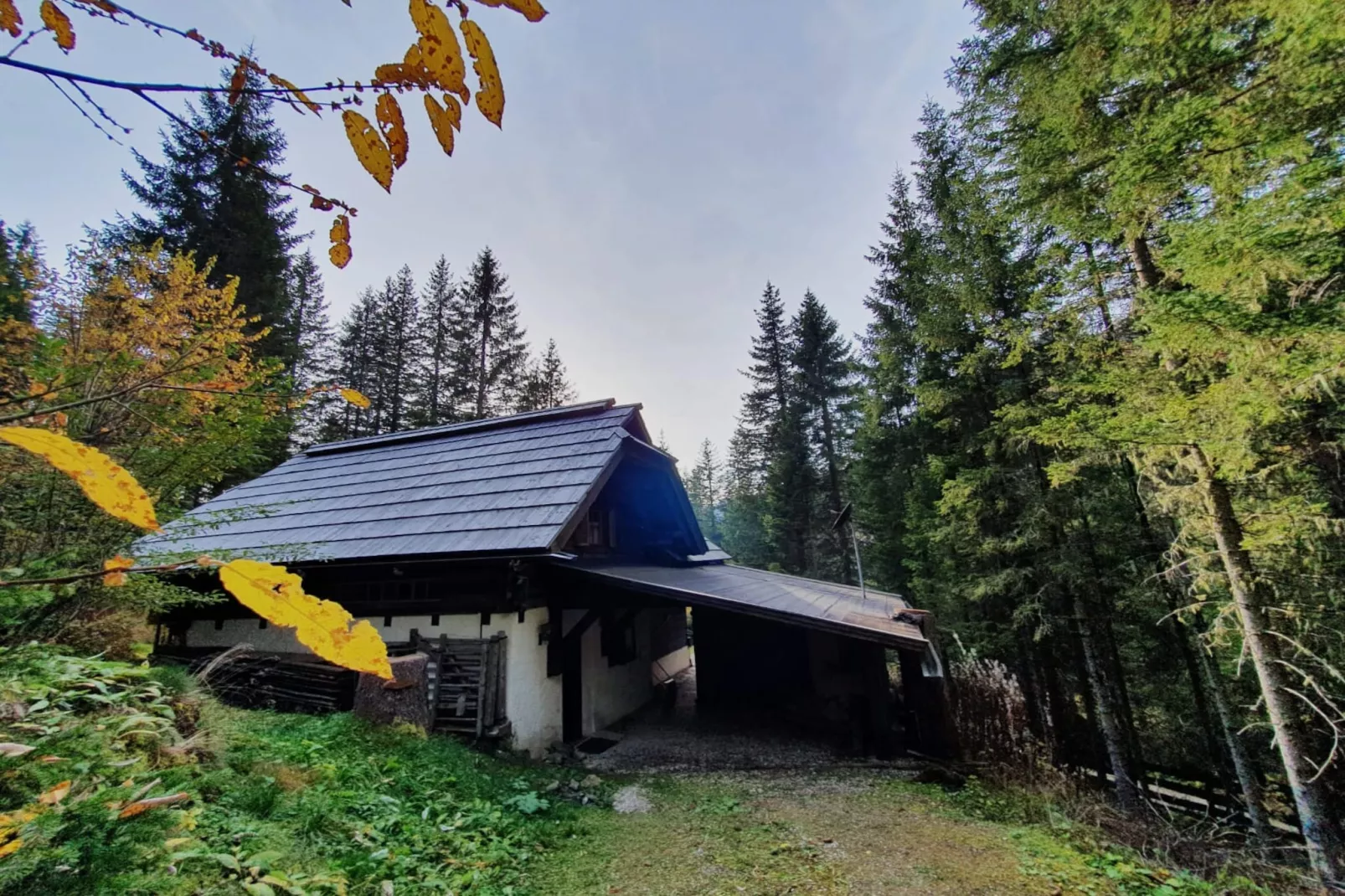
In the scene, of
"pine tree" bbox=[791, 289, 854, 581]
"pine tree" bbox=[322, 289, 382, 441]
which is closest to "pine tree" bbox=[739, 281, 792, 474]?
"pine tree" bbox=[791, 289, 854, 581]

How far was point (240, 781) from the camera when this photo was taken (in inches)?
137

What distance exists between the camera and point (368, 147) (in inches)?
45.7

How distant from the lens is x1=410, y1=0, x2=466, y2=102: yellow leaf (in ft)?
3.40

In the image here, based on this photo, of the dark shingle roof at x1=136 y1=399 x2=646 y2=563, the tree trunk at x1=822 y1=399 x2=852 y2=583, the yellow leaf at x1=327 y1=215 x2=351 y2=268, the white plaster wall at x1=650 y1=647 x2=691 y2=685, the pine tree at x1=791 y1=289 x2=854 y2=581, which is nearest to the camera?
the yellow leaf at x1=327 y1=215 x2=351 y2=268

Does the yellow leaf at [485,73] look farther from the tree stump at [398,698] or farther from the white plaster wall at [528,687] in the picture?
the white plaster wall at [528,687]

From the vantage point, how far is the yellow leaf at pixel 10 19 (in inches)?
41.1

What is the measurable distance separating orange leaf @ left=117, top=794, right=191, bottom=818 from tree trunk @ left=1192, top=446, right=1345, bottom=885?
8098 millimetres

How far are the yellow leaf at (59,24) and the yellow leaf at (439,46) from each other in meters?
0.75

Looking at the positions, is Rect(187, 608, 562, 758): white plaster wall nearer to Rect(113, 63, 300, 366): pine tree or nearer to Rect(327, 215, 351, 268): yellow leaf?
Rect(327, 215, 351, 268): yellow leaf

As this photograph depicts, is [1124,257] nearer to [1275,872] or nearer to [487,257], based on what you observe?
[1275,872]

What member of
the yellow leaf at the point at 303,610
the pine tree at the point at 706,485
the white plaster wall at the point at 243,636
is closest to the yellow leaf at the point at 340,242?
the yellow leaf at the point at 303,610

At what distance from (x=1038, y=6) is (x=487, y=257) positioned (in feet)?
72.2

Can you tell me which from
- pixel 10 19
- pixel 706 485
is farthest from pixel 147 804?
pixel 706 485

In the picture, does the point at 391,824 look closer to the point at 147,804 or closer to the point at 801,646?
the point at 147,804
